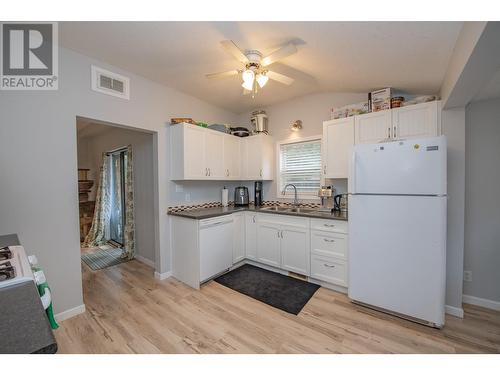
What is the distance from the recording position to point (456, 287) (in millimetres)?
2021

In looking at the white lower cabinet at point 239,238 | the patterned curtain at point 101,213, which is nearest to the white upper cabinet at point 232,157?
the white lower cabinet at point 239,238

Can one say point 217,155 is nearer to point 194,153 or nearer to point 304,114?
point 194,153

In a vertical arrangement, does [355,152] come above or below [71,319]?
above

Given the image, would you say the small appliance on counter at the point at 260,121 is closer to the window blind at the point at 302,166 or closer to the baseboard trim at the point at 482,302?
the window blind at the point at 302,166

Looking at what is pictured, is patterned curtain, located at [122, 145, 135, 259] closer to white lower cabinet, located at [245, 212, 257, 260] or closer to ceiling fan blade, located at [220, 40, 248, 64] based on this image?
white lower cabinet, located at [245, 212, 257, 260]

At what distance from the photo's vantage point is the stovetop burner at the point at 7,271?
873 mm

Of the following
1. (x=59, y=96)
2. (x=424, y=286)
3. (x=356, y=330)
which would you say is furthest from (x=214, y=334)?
(x=59, y=96)

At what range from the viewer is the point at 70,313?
6.57 feet

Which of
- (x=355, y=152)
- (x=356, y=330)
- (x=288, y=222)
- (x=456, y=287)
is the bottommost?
(x=356, y=330)

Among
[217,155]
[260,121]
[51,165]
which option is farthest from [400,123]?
[51,165]

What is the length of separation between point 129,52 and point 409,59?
8.45 feet

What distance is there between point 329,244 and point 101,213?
15.1 feet
